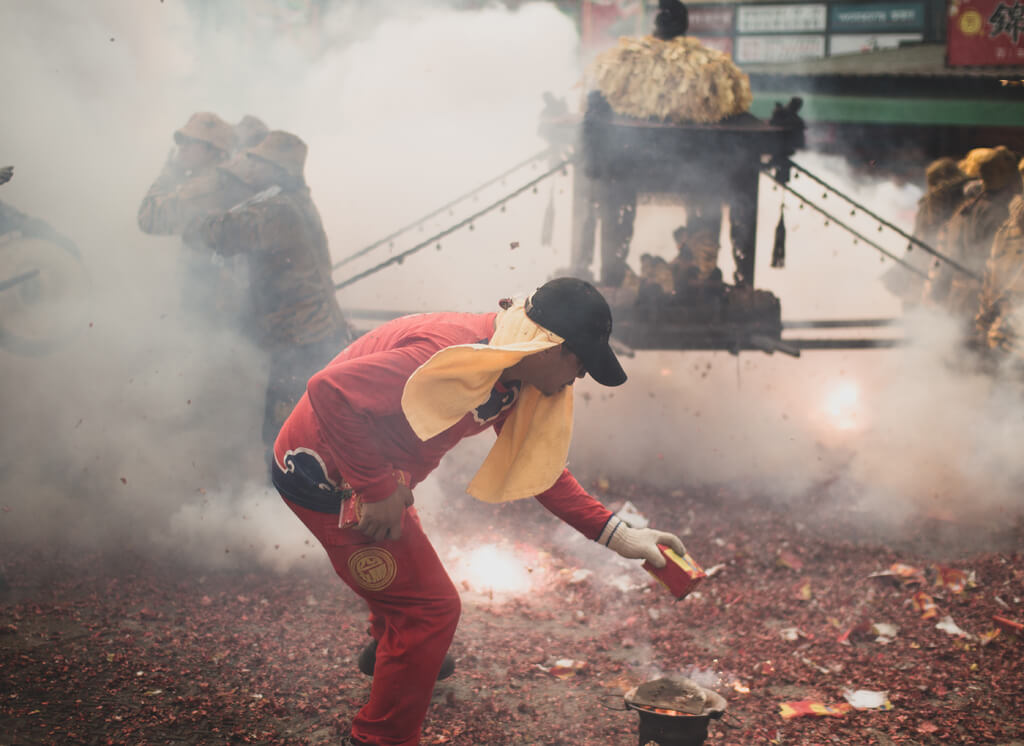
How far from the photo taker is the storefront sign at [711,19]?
48.7ft

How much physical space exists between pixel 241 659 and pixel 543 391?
2141mm

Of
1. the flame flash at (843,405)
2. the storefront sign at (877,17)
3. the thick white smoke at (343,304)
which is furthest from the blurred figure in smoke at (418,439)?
the storefront sign at (877,17)

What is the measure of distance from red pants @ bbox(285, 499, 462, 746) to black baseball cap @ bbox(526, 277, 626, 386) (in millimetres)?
846

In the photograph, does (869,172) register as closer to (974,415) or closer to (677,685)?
(974,415)

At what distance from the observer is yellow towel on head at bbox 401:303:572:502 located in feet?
7.63

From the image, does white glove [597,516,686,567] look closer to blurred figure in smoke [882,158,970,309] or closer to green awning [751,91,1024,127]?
blurred figure in smoke [882,158,970,309]

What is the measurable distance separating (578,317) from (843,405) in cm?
627

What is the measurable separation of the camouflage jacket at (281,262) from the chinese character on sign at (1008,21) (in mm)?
10884

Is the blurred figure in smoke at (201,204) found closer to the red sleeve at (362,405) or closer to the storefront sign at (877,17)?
the red sleeve at (362,405)

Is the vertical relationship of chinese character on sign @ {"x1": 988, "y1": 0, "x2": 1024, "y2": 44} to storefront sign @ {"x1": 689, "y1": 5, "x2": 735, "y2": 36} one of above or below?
below

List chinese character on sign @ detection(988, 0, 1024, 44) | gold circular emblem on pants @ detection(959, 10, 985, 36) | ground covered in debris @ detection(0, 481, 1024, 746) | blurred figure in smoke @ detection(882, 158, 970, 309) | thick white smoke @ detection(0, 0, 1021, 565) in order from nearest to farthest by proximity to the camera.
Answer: ground covered in debris @ detection(0, 481, 1024, 746)
thick white smoke @ detection(0, 0, 1021, 565)
blurred figure in smoke @ detection(882, 158, 970, 309)
chinese character on sign @ detection(988, 0, 1024, 44)
gold circular emblem on pants @ detection(959, 10, 985, 36)

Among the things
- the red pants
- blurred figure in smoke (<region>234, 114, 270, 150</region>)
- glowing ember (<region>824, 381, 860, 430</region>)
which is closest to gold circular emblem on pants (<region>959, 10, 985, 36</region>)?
glowing ember (<region>824, 381, 860, 430</region>)

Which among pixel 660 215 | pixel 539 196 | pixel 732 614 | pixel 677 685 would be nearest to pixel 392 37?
pixel 539 196

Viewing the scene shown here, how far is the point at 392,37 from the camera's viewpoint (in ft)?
30.8
